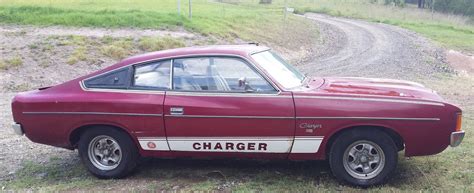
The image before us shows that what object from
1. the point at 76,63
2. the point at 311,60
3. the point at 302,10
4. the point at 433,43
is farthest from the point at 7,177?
the point at 302,10

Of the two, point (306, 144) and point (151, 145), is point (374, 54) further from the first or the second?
point (151, 145)

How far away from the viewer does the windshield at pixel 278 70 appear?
5.67 metres

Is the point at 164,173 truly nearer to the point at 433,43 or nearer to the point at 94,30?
the point at 94,30

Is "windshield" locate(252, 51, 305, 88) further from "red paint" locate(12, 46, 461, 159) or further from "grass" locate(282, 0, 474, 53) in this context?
"grass" locate(282, 0, 474, 53)

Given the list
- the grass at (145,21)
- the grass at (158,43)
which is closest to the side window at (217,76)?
the grass at (158,43)

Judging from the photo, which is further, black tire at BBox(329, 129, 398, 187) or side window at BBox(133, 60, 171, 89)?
side window at BBox(133, 60, 171, 89)

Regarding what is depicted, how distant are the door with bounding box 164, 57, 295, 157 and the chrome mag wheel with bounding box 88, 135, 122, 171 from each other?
0.65m

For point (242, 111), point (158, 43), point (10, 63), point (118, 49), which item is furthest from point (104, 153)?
point (158, 43)

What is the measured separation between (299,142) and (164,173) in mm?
1644

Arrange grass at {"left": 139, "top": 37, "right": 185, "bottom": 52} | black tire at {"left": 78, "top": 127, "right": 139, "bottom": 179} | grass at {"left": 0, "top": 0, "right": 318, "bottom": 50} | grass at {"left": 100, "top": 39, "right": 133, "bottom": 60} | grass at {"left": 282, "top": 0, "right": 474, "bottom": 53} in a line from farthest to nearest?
grass at {"left": 282, "top": 0, "right": 474, "bottom": 53}, grass at {"left": 0, "top": 0, "right": 318, "bottom": 50}, grass at {"left": 139, "top": 37, "right": 185, "bottom": 52}, grass at {"left": 100, "top": 39, "right": 133, "bottom": 60}, black tire at {"left": 78, "top": 127, "right": 139, "bottom": 179}

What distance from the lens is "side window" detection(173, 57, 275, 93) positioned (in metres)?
5.51

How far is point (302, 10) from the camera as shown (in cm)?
4838

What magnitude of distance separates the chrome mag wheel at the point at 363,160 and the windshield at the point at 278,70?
94 centimetres

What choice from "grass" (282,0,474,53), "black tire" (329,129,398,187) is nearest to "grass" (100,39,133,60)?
"black tire" (329,129,398,187)
